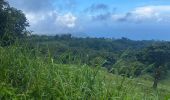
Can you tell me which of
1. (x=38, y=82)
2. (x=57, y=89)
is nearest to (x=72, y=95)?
(x=57, y=89)

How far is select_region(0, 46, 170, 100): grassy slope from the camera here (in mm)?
5152

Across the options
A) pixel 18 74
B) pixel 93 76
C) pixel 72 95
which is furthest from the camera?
pixel 18 74

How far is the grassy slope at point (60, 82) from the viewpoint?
5152 mm

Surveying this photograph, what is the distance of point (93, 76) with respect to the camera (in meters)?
5.39

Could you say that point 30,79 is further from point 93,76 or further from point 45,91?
point 93,76

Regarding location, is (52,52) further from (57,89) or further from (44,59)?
(57,89)

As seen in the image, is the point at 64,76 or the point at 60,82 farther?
the point at 64,76

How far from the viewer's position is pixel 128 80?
17.4 feet

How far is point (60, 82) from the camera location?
5285 mm

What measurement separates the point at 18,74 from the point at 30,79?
298 mm

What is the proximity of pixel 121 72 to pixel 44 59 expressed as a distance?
113 centimetres

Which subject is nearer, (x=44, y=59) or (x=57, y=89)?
(x=57, y=89)

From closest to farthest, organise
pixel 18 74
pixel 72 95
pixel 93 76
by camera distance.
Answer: pixel 72 95 < pixel 93 76 < pixel 18 74

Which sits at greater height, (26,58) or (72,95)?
(26,58)
